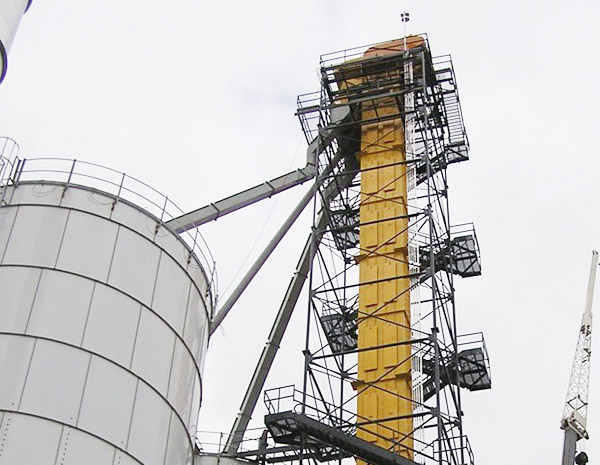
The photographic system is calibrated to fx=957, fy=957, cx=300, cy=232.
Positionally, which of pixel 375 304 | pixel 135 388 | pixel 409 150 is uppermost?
pixel 409 150

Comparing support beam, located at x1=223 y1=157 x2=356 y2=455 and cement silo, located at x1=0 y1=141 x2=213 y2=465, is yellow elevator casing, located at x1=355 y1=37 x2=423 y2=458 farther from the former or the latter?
cement silo, located at x1=0 y1=141 x2=213 y2=465

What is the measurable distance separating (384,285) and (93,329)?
1243cm

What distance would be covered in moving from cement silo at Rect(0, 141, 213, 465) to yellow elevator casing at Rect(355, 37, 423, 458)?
6.22 metres

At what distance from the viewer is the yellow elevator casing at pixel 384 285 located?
30625 millimetres

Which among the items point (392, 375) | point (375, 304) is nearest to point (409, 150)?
point (375, 304)

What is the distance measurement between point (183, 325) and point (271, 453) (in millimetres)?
5441

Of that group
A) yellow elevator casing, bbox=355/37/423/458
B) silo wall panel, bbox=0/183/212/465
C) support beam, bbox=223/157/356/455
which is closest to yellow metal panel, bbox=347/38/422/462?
yellow elevator casing, bbox=355/37/423/458

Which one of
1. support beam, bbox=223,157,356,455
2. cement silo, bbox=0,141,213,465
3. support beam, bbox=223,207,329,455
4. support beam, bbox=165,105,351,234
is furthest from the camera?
support beam, bbox=165,105,351,234

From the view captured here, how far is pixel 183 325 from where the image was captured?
27000 mm

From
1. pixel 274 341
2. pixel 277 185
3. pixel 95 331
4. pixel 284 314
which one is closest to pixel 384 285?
pixel 284 314

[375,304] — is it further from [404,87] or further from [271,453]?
[404,87]

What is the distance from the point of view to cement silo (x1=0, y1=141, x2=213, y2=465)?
2238 centimetres

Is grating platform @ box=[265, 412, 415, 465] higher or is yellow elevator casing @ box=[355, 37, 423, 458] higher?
yellow elevator casing @ box=[355, 37, 423, 458]

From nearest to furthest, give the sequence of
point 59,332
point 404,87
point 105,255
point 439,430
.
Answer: point 59,332 → point 105,255 → point 439,430 → point 404,87
